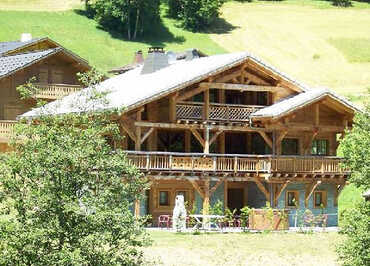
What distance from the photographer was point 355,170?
115ft

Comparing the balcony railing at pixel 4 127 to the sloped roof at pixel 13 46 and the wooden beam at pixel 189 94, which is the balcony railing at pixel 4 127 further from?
the wooden beam at pixel 189 94

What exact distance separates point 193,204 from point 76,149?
22.7 metres

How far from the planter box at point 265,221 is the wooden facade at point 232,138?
2.27m

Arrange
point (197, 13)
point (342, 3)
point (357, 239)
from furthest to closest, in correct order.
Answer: point (342, 3)
point (197, 13)
point (357, 239)

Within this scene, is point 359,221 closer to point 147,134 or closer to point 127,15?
point 147,134

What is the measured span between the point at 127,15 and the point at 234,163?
215 feet

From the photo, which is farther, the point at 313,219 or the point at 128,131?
the point at 128,131

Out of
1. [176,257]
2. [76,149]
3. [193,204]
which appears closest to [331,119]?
[193,204]

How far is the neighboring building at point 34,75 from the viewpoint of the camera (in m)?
55.4

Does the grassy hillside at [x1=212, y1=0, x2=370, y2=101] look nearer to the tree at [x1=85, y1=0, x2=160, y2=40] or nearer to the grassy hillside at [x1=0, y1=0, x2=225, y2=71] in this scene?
the grassy hillside at [x1=0, y1=0, x2=225, y2=71]

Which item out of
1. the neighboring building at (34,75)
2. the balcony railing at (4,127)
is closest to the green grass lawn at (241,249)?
the balcony railing at (4,127)

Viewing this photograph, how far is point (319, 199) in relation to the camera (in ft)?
163

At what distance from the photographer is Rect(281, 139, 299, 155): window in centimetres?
5003

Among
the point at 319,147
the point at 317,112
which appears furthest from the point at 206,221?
the point at 319,147
